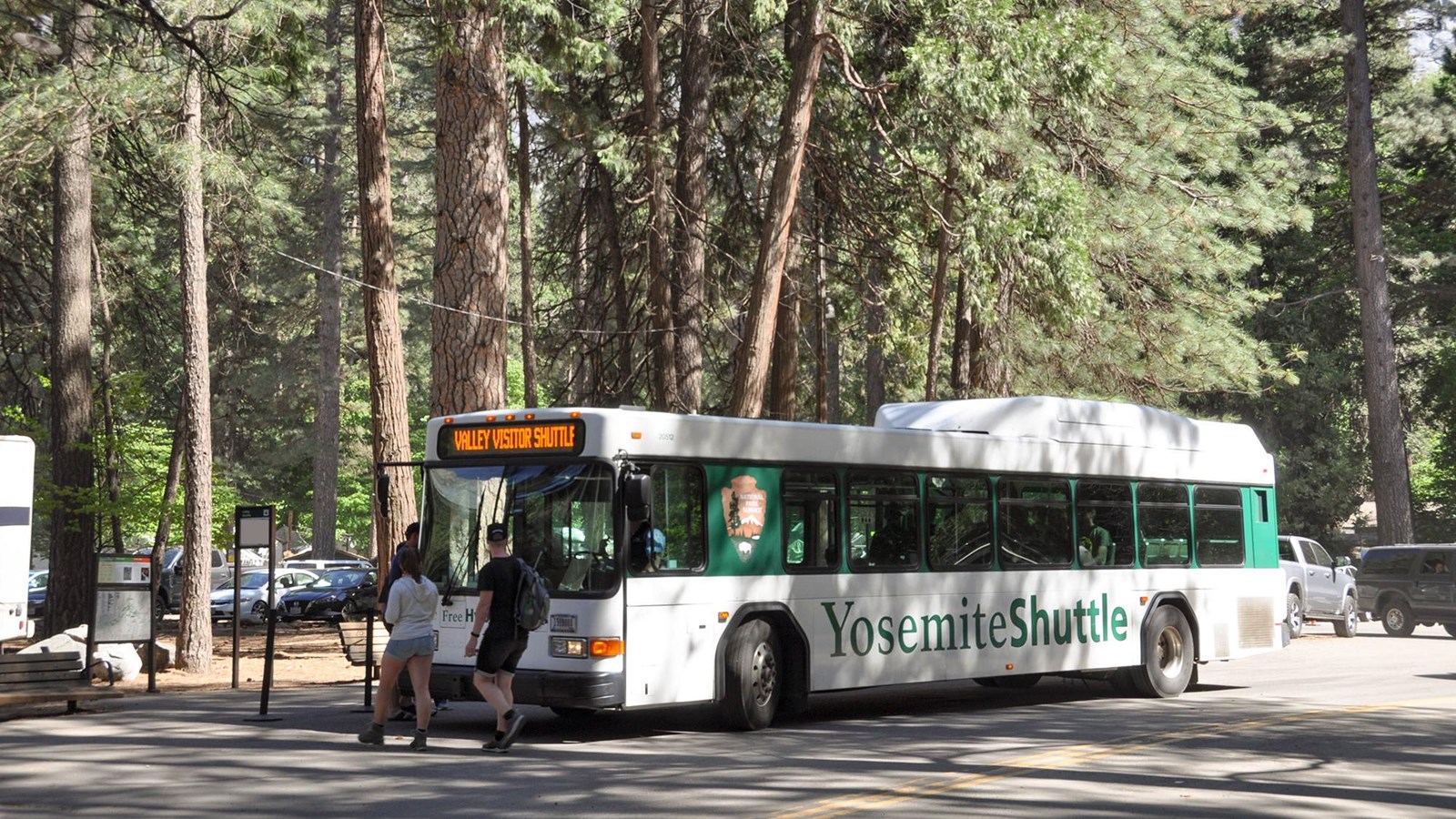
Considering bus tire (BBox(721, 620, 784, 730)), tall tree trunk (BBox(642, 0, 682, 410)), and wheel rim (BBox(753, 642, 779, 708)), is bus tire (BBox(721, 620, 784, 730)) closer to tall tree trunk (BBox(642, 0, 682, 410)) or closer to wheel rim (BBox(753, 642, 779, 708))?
wheel rim (BBox(753, 642, 779, 708))

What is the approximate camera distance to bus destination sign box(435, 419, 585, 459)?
13039 mm

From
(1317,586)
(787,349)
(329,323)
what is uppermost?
(329,323)

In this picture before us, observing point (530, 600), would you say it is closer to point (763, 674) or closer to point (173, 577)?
point (763, 674)

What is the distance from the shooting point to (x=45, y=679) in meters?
15.6

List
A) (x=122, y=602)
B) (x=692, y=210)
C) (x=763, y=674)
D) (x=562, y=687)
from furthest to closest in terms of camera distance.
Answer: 1. (x=692, y=210)
2. (x=122, y=602)
3. (x=763, y=674)
4. (x=562, y=687)

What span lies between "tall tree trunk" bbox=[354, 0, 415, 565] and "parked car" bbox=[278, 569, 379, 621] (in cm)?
1708

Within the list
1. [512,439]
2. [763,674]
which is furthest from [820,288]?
[512,439]

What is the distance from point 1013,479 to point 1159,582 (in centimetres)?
278

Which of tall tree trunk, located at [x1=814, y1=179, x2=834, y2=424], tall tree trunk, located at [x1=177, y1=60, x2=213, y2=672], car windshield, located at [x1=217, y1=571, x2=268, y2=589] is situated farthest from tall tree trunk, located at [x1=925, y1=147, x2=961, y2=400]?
car windshield, located at [x1=217, y1=571, x2=268, y2=589]

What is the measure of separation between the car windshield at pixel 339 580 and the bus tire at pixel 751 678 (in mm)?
24063

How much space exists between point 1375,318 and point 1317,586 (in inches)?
437

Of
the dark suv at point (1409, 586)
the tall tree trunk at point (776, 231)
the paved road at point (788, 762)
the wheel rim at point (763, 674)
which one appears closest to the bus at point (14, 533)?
the paved road at point (788, 762)

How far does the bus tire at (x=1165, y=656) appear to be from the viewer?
17.9m

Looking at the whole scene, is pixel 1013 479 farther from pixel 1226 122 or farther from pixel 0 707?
pixel 1226 122
